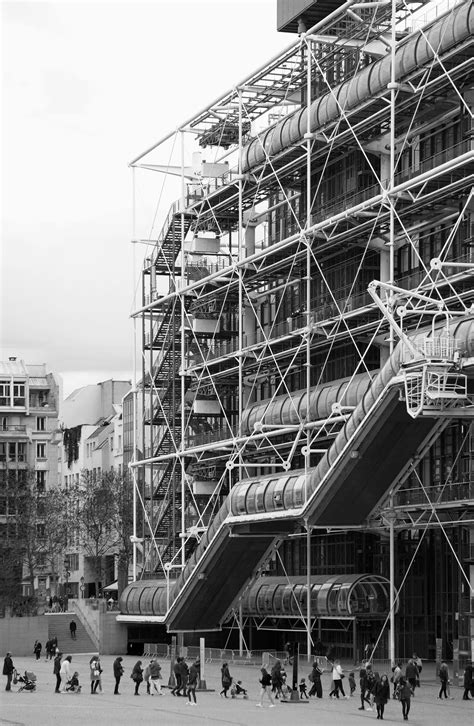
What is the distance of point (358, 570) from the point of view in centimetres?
6309

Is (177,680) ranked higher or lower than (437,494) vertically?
lower

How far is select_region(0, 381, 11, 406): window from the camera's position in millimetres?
122625

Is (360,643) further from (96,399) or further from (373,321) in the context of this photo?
(96,399)

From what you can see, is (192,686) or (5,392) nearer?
(192,686)

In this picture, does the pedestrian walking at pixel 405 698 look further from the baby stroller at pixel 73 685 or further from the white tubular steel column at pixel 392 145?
the white tubular steel column at pixel 392 145

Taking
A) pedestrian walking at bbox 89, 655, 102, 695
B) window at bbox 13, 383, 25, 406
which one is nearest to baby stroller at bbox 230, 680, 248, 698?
pedestrian walking at bbox 89, 655, 102, 695

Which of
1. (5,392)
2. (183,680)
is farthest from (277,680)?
(5,392)

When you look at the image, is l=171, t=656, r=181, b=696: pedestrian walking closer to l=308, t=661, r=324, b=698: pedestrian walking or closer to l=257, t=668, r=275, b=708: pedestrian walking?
l=257, t=668, r=275, b=708: pedestrian walking

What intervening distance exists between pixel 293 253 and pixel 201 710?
88.3ft

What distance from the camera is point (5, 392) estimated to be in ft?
405

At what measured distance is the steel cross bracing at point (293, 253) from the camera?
183ft

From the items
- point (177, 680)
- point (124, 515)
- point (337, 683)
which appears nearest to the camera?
point (337, 683)

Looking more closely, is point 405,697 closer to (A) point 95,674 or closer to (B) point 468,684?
(B) point 468,684

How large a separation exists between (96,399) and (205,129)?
6430cm
